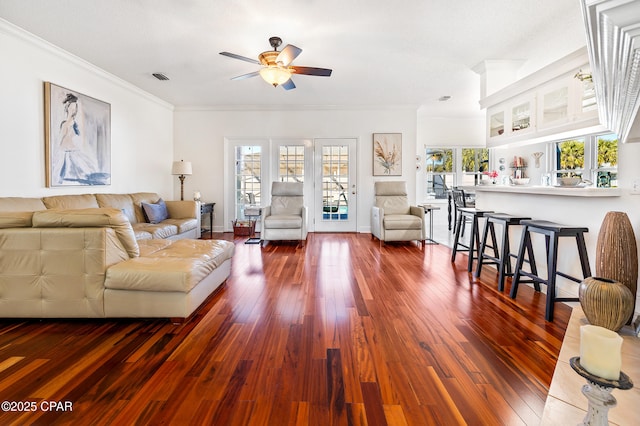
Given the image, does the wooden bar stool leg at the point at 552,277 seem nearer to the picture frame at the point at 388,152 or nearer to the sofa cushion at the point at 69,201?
the picture frame at the point at 388,152

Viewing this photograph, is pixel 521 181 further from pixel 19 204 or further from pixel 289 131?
pixel 19 204

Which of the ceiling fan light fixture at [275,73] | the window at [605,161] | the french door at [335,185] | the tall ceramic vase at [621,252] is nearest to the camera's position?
the tall ceramic vase at [621,252]

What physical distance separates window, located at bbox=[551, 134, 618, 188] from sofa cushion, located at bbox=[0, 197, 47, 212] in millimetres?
7162

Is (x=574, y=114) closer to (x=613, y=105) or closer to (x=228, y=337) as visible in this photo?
(x=613, y=105)

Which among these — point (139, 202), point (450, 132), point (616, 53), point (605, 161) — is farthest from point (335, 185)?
point (616, 53)

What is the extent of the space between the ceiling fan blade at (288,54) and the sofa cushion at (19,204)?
113 inches

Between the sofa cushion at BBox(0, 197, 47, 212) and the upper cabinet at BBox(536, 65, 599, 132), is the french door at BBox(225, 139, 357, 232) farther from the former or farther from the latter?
the upper cabinet at BBox(536, 65, 599, 132)

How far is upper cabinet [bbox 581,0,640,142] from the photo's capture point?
850 mm

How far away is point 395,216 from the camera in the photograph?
521 centimetres

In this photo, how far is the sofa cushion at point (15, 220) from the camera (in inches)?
83.5

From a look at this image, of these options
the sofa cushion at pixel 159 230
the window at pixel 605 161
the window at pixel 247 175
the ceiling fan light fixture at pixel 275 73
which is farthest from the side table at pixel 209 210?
the window at pixel 605 161

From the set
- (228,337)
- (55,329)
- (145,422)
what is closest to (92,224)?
(55,329)

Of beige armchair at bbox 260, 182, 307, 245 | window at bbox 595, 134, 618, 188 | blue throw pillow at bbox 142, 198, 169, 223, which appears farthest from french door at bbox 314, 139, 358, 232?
window at bbox 595, 134, 618, 188

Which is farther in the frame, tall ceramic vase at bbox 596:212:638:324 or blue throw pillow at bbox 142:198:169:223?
blue throw pillow at bbox 142:198:169:223
